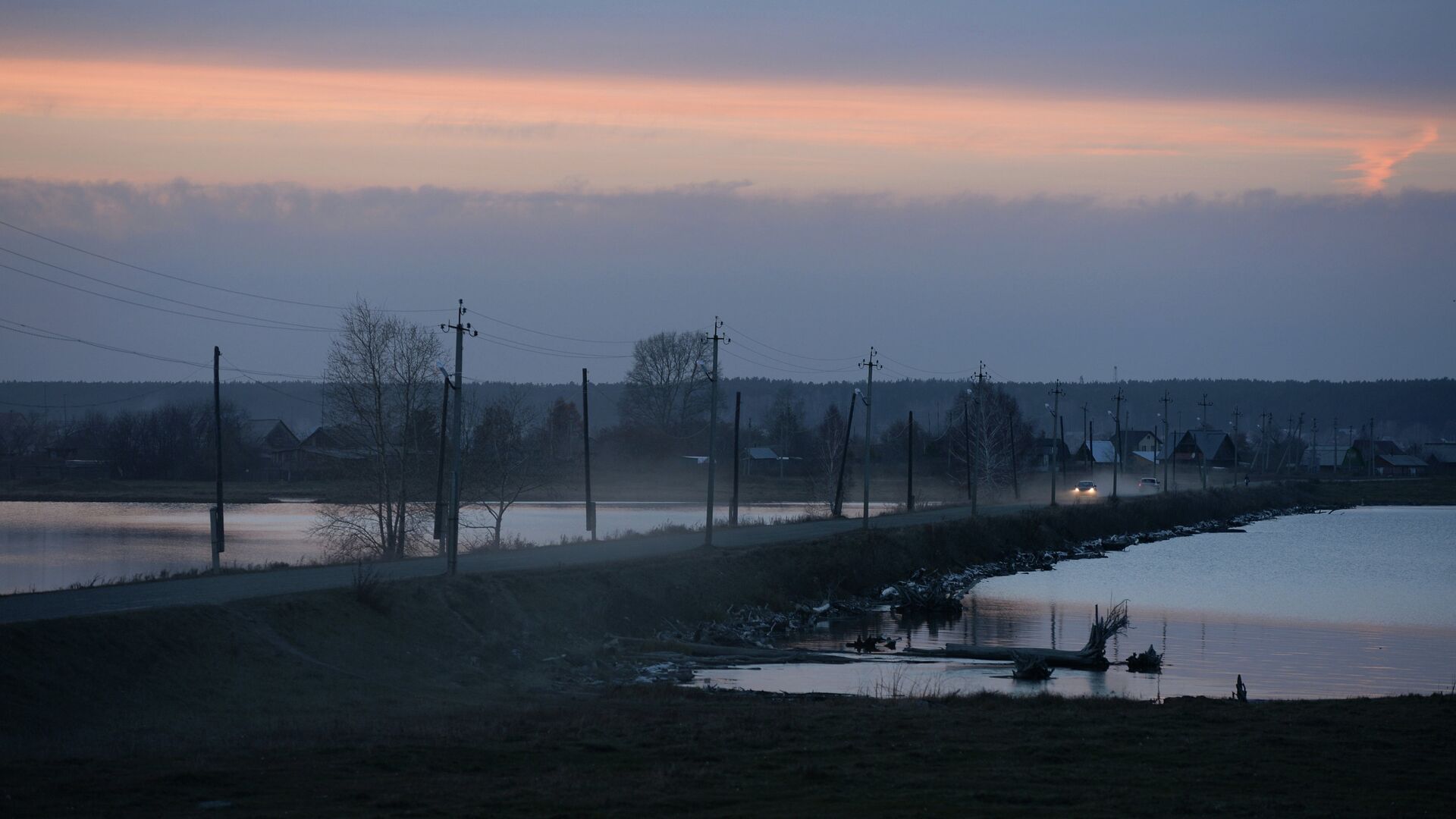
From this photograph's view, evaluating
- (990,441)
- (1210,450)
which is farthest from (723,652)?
(1210,450)

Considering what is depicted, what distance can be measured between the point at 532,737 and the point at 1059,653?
1638 cm

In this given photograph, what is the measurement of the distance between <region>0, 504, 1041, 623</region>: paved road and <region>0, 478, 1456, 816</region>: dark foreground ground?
1647 millimetres

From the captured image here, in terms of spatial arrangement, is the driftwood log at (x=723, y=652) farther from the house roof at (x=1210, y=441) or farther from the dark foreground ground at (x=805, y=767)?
the house roof at (x=1210, y=441)

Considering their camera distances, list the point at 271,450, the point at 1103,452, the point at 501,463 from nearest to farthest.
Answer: the point at 501,463
the point at 271,450
the point at 1103,452

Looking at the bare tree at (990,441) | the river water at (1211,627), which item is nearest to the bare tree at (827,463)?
the bare tree at (990,441)

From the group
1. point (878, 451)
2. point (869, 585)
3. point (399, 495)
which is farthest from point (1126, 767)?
point (878, 451)

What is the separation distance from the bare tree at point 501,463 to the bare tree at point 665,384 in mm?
44277

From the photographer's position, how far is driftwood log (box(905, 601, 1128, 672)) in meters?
28.5

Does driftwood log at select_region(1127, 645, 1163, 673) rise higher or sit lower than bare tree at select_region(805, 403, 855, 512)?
lower

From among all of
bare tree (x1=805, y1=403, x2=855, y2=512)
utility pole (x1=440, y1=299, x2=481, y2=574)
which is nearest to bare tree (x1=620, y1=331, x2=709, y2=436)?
bare tree (x1=805, y1=403, x2=855, y2=512)

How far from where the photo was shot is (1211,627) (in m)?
37.3

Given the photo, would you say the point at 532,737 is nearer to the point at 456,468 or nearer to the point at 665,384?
the point at 456,468

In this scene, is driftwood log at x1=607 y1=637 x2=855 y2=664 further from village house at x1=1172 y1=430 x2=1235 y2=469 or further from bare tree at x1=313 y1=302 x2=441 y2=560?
village house at x1=1172 y1=430 x2=1235 y2=469

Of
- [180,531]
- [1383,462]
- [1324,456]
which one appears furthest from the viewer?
[1324,456]
